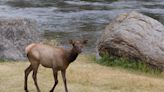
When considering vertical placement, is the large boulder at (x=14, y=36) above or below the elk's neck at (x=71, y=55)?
below

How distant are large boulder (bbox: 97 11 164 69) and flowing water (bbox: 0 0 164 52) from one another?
4.95m

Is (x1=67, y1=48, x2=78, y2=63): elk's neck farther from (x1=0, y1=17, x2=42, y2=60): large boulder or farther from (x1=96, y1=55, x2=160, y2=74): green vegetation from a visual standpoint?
(x1=0, y1=17, x2=42, y2=60): large boulder

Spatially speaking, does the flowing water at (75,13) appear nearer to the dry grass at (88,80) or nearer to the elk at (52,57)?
the dry grass at (88,80)

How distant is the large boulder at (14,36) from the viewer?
17.4 meters

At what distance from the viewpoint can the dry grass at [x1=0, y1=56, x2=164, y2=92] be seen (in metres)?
13.0

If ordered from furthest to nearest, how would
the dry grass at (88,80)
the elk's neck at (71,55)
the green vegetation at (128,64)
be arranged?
the green vegetation at (128,64) < the dry grass at (88,80) < the elk's neck at (71,55)

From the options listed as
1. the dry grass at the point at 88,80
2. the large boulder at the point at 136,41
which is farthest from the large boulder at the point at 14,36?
the large boulder at the point at 136,41

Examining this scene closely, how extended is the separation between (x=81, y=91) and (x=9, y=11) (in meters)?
20.4

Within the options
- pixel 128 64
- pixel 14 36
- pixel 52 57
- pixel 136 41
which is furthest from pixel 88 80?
pixel 14 36

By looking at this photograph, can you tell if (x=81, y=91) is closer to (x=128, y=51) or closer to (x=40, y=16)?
(x=128, y=51)

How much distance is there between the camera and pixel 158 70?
16.4m

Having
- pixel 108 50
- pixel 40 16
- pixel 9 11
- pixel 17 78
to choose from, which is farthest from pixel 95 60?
pixel 9 11

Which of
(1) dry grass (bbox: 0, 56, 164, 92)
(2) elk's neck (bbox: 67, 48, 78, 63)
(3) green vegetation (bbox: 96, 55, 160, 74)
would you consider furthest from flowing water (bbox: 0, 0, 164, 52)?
(2) elk's neck (bbox: 67, 48, 78, 63)

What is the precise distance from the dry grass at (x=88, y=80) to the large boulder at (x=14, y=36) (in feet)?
3.07
